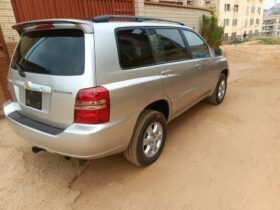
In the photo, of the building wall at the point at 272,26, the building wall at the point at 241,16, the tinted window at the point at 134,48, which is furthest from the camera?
the building wall at the point at 272,26

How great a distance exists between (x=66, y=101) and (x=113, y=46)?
690 mm

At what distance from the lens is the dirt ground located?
7.48ft

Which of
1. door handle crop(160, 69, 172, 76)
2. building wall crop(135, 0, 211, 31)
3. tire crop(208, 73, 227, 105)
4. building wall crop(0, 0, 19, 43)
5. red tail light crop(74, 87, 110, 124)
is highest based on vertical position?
building wall crop(135, 0, 211, 31)

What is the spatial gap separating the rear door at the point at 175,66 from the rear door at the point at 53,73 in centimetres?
106

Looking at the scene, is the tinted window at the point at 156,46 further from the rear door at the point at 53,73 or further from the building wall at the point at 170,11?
the building wall at the point at 170,11

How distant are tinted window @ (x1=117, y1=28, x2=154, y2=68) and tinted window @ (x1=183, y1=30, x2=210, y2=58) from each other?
1.16m

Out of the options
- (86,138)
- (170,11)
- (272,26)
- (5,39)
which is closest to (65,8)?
(5,39)

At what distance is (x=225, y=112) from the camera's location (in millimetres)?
4395

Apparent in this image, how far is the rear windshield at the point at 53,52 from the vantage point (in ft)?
6.66

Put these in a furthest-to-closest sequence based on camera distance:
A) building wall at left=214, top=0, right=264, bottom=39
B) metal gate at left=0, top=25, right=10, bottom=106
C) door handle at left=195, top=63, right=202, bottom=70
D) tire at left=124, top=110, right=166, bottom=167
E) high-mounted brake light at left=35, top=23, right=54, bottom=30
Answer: building wall at left=214, top=0, right=264, bottom=39 → metal gate at left=0, top=25, right=10, bottom=106 → door handle at left=195, top=63, right=202, bottom=70 → tire at left=124, top=110, right=166, bottom=167 → high-mounted brake light at left=35, top=23, right=54, bottom=30

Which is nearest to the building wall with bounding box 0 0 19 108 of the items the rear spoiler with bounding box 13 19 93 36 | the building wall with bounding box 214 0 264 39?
the rear spoiler with bounding box 13 19 93 36

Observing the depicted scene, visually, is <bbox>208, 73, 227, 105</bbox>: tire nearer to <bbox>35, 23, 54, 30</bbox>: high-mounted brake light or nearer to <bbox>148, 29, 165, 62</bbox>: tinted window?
<bbox>148, 29, 165, 62</bbox>: tinted window

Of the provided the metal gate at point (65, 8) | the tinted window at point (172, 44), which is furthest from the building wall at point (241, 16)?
the tinted window at point (172, 44)

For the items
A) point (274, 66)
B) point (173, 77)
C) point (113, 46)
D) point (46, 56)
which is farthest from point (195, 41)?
point (274, 66)
